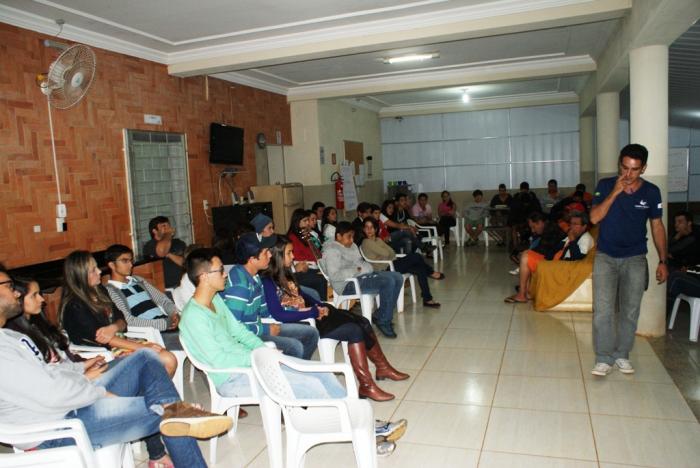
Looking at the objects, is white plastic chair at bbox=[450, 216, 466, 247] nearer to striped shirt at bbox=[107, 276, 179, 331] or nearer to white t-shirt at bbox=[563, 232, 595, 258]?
white t-shirt at bbox=[563, 232, 595, 258]

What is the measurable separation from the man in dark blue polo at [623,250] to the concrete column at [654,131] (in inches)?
38.5

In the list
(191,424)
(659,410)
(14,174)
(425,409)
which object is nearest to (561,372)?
(659,410)

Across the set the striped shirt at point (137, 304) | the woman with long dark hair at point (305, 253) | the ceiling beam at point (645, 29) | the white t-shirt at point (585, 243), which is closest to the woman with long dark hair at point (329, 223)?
the woman with long dark hair at point (305, 253)

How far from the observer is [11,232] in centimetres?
452

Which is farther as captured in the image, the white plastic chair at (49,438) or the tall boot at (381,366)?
the tall boot at (381,366)

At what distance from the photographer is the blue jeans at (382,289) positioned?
508 centimetres

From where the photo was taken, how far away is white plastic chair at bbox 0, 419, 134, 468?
2047 mm

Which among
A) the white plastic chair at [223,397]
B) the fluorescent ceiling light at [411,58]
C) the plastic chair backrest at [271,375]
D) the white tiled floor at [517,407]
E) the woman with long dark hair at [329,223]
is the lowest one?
the white tiled floor at [517,407]

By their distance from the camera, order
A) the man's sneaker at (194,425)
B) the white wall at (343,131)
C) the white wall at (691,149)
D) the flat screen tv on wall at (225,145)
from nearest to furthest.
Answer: the man's sneaker at (194,425) → the flat screen tv on wall at (225,145) → the white wall at (343,131) → the white wall at (691,149)

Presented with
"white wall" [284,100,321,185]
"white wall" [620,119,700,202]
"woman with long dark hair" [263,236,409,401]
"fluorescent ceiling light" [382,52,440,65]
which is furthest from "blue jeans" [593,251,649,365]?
"white wall" [620,119,700,202]

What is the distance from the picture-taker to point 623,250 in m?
3.69

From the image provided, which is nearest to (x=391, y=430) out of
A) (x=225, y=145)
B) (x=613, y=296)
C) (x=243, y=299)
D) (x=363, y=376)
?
(x=363, y=376)

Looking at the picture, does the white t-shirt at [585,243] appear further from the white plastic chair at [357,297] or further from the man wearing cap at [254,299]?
the man wearing cap at [254,299]

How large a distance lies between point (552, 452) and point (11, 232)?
4375 mm
